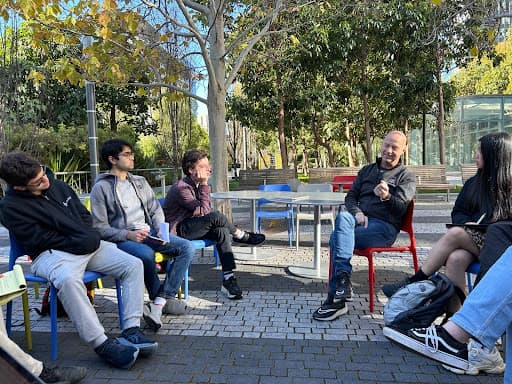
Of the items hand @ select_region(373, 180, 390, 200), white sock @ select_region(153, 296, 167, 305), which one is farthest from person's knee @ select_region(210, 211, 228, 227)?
hand @ select_region(373, 180, 390, 200)

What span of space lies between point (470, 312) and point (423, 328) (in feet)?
1.65

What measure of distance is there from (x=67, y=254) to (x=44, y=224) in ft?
0.89

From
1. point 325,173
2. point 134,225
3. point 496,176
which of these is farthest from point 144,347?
point 325,173

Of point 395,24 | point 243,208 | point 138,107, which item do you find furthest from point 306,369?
point 138,107

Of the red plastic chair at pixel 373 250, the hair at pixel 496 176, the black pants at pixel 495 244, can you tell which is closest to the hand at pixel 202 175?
the red plastic chair at pixel 373 250

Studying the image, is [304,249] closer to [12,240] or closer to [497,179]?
[497,179]

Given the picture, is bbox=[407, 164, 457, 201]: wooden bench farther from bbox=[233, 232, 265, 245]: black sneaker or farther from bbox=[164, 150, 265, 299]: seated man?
bbox=[164, 150, 265, 299]: seated man

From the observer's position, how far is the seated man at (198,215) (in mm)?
4562

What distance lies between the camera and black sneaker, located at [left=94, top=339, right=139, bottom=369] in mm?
2969

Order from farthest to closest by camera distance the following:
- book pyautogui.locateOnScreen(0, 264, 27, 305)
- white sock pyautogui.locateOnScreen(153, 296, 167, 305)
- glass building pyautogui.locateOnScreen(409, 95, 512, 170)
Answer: glass building pyautogui.locateOnScreen(409, 95, 512, 170), white sock pyautogui.locateOnScreen(153, 296, 167, 305), book pyautogui.locateOnScreen(0, 264, 27, 305)

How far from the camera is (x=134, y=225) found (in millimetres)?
4074

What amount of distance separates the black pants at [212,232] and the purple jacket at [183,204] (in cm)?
6

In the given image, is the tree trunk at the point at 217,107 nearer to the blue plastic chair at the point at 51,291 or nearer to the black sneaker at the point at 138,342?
the blue plastic chair at the point at 51,291

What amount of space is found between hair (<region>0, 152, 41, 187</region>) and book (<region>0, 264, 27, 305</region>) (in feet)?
2.14
